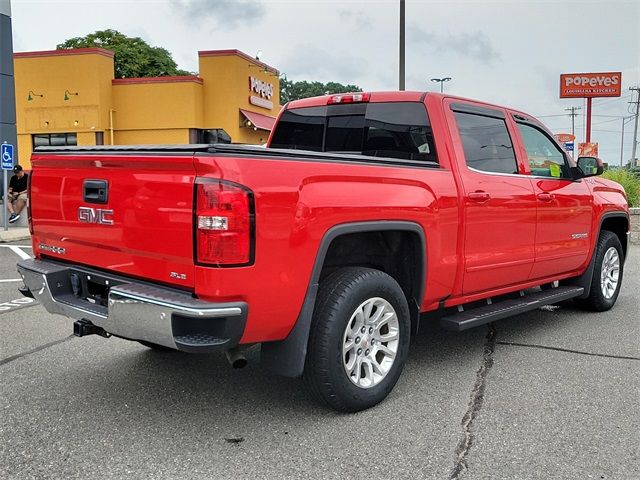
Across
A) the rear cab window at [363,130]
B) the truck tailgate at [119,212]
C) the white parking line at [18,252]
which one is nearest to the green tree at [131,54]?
the white parking line at [18,252]

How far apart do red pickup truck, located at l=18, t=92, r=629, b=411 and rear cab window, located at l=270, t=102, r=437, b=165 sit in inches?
0.5

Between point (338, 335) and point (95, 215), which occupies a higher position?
point (95, 215)

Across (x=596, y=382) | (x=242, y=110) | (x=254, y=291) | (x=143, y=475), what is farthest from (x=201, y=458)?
(x=242, y=110)

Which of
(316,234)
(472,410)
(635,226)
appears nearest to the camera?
(316,234)

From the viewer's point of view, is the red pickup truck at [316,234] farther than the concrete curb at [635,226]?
No

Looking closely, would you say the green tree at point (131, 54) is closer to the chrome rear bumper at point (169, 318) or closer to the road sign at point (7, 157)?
the road sign at point (7, 157)

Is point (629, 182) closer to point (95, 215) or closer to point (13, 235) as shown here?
point (13, 235)

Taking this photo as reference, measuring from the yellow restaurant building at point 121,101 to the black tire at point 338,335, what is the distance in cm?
2283

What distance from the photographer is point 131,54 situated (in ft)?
133

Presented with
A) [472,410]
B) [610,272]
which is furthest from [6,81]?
[472,410]

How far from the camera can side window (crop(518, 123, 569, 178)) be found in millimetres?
5258

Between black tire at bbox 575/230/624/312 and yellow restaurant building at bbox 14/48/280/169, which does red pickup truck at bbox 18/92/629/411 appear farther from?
yellow restaurant building at bbox 14/48/280/169

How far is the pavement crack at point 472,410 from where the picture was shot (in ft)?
9.97

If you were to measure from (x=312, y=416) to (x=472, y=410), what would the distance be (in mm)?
965
